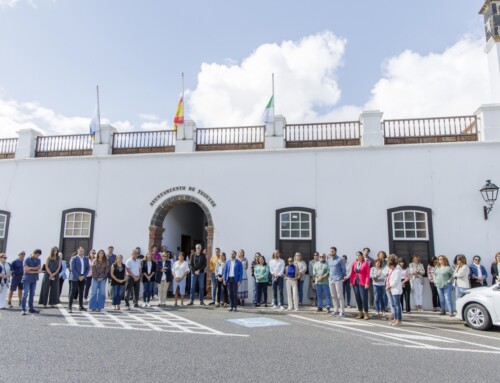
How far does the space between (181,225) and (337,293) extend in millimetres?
7913

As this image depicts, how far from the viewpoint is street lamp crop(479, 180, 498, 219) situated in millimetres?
11672

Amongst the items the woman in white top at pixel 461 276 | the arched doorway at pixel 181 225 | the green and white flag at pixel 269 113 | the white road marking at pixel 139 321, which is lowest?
the white road marking at pixel 139 321

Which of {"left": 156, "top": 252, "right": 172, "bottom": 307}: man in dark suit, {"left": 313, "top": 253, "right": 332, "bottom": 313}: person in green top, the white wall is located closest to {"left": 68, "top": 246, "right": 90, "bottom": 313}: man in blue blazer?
{"left": 156, "top": 252, "right": 172, "bottom": 307}: man in dark suit

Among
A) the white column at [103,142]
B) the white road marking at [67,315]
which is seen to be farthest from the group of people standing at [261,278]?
the white column at [103,142]

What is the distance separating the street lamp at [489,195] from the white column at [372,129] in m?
3.23

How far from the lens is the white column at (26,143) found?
620 inches

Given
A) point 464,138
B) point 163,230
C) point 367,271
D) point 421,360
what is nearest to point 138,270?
point 163,230

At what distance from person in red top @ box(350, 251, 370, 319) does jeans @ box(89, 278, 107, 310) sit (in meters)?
6.50

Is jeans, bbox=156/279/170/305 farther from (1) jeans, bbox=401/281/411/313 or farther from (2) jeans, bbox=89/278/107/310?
(1) jeans, bbox=401/281/411/313

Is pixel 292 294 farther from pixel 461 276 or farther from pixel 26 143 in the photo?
pixel 26 143

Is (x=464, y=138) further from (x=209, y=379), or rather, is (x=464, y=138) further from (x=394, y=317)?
(x=209, y=379)

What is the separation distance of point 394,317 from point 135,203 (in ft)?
30.6

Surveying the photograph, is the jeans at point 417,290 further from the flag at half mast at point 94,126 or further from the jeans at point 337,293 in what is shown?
the flag at half mast at point 94,126

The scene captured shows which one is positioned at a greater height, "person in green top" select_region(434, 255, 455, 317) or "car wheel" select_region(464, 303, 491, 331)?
"person in green top" select_region(434, 255, 455, 317)
